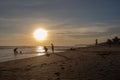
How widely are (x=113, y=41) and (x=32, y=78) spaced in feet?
241

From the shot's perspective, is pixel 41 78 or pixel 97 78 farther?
pixel 41 78

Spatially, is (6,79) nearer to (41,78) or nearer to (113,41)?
(41,78)

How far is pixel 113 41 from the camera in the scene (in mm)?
84438

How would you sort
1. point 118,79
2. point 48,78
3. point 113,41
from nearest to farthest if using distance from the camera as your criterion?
point 118,79 → point 48,78 → point 113,41

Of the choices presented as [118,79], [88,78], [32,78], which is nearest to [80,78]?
[88,78]

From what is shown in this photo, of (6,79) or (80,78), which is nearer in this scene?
(80,78)

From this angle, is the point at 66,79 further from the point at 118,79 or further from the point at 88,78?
the point at 118,79

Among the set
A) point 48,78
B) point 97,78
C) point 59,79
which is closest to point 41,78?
point 48,78

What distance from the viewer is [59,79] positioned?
44.8 feet

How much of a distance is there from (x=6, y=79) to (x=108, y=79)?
678cm

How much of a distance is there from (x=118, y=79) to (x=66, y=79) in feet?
10.3

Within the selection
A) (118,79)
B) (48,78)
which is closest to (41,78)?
(48,78)

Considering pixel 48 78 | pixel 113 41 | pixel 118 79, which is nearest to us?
pixel 118 79

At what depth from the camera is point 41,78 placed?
14.5 metres
